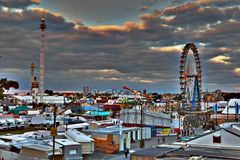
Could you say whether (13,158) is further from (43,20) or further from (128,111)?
(43,20)

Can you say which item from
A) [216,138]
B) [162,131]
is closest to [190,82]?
[162,131]

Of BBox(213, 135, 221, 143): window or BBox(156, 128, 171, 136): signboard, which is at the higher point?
BBox(213, 135, 221, 143): window

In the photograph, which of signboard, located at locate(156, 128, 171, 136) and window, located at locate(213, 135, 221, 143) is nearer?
window, located at locate(213, 135, 221, 143)

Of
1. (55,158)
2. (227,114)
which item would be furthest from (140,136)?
(227,114)

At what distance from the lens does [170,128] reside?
179 ft

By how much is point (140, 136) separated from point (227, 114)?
38858 mm

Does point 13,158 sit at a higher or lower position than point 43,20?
lower

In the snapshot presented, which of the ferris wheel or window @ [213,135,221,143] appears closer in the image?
window @ [213,135,221,143]

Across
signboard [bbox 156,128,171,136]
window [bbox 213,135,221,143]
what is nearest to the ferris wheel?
signboard [bbox 156,128,171,136]

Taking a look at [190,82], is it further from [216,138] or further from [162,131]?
[216,138]

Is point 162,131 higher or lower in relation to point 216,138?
lower

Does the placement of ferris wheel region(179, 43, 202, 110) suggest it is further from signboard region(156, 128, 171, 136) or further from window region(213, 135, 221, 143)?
window region(213, 135, 221, 143)

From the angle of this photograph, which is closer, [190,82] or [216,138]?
[216,138]

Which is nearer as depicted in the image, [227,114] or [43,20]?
[227,114]
